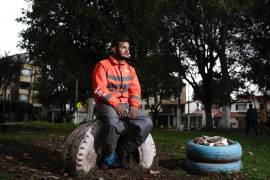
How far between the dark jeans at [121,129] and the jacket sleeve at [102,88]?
10 centimetres

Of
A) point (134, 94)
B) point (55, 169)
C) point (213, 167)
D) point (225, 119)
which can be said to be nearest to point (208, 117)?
point (225, 119)

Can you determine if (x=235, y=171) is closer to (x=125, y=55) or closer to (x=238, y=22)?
(x=125, y=55)

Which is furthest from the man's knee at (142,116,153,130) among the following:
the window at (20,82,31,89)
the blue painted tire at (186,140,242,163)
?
the window at (20,82,31,89)

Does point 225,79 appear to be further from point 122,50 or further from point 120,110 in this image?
point 120,110

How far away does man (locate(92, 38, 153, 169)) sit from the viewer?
604 cm

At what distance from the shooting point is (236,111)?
95000 millimetres

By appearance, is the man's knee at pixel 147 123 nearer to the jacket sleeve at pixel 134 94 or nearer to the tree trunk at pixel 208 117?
the jacket sleeve at pixel 134 94

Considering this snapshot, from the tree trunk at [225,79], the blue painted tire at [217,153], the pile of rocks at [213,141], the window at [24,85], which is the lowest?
the blue painted tire at [217,153]

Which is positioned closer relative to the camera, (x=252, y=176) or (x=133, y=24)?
(x=252, y=176)

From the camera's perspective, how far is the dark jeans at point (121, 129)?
5.96m

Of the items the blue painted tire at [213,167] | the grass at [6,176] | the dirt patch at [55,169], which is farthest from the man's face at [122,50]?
the grass at [6,176]

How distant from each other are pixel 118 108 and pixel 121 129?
12.8 inches

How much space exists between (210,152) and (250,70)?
26.0 metres

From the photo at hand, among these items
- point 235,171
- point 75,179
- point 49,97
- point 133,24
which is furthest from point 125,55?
point 49,97
